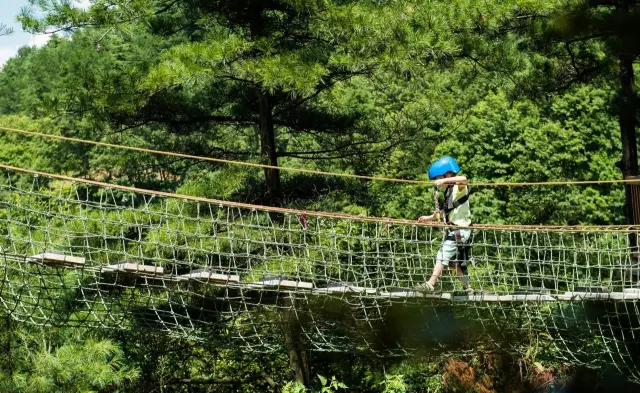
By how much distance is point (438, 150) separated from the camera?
16719 mm

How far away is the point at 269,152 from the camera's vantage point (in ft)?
25.9

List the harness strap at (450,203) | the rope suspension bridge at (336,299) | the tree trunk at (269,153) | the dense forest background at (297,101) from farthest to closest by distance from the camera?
the tree trunk at (269,153) < the dense forest background at (297,101) < the harness strap at (450,203) < the rope suspension bridge at (336,299)

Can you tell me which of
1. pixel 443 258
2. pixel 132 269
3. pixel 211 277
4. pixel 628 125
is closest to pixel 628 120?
pixel 628 125

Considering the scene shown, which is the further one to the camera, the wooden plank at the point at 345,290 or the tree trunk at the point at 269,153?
the tree trunk at the point at 269,153

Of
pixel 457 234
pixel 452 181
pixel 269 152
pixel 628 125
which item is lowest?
pixel 457 234

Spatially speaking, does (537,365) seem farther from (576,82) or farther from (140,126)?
(140,126)

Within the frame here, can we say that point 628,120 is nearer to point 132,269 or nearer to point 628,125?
point 628,125

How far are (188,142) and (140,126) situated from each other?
0.40 meters

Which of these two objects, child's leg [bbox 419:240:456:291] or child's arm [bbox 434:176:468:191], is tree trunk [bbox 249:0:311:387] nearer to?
child's leg [bbox 419:240:456:291]

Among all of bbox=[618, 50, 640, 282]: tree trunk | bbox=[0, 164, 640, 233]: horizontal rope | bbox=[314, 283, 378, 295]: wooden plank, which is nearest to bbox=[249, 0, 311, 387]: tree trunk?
bbox=[314, 283, 378, 295]: wooden plank

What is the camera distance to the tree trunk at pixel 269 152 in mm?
7773

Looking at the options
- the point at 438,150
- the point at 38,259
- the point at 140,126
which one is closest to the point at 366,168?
the point at 140,126

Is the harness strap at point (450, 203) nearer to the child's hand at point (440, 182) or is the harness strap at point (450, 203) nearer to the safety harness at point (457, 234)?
the safety harness at point (457, 234)

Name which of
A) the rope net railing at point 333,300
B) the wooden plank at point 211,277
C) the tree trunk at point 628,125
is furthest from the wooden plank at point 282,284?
the tree trunk at point 628,125
